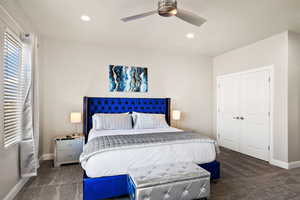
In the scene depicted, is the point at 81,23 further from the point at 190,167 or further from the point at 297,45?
the point at 297,45

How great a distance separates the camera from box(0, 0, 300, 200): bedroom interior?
2.13 m

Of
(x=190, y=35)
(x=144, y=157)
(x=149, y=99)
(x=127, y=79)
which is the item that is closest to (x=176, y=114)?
(x=149, y=99)

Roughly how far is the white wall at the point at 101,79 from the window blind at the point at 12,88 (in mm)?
1279

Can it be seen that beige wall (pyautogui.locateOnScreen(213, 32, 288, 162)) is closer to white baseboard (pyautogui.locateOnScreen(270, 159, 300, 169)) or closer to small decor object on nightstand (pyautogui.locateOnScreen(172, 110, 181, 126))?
white baseboard (pyautogui.locateOnScreen(270, 159, 300, 169))

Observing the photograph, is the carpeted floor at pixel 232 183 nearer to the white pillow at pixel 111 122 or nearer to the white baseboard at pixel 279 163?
the white baseboard at pixel 279 163

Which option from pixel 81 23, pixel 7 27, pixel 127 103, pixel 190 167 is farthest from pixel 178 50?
pixel 7 27

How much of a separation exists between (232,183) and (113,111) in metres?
2.86

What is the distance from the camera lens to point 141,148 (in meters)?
2.30

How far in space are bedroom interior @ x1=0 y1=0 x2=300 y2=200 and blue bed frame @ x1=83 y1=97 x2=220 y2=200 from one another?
2 centimetres

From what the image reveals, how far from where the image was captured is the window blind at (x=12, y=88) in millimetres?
2104

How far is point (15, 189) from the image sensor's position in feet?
7.41

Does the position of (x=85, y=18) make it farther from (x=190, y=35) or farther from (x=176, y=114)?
(x=176, y=114)

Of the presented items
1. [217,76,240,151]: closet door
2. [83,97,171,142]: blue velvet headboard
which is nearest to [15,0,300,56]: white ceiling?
[217,76,240,151]: closet door

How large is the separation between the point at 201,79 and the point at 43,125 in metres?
4.40
